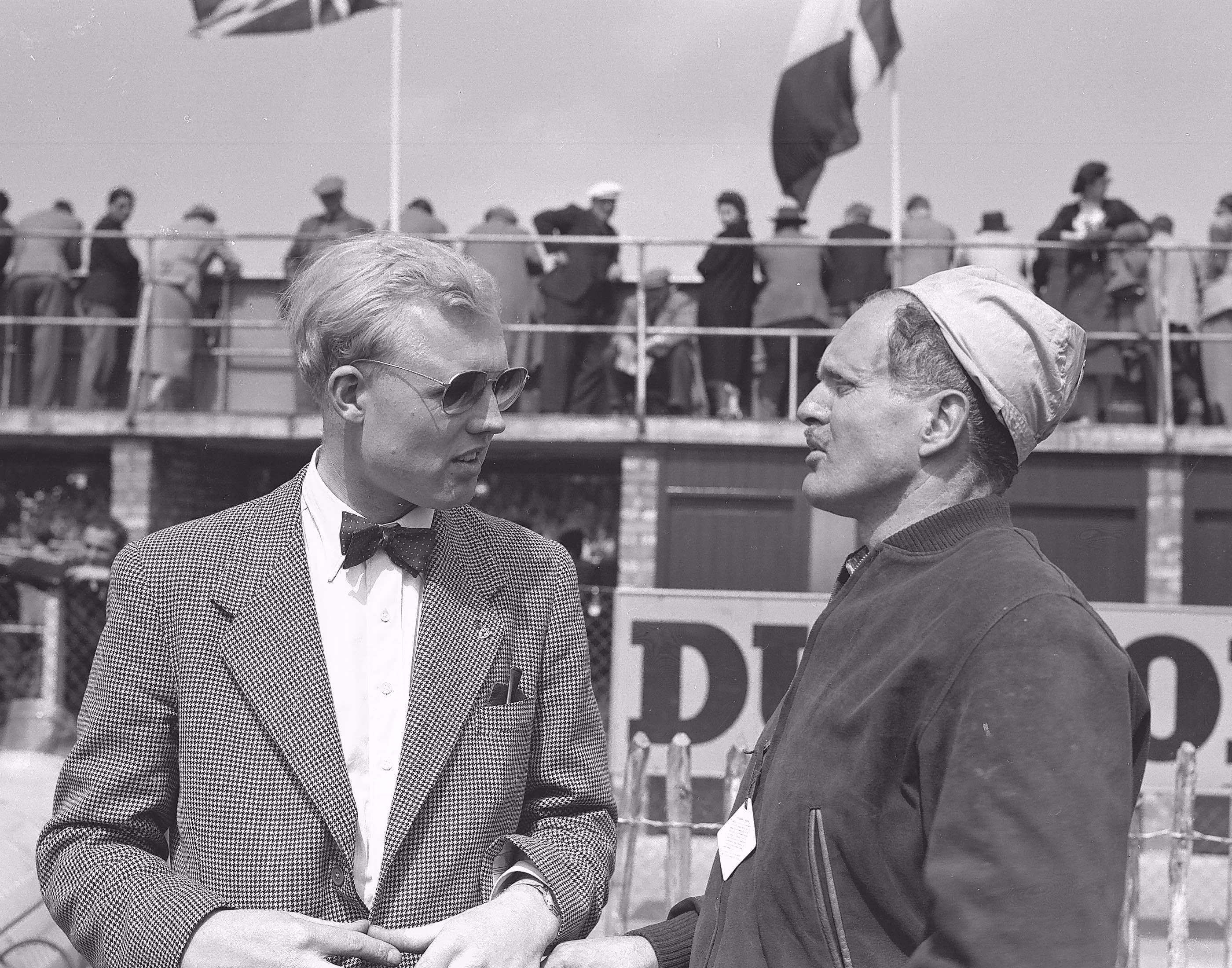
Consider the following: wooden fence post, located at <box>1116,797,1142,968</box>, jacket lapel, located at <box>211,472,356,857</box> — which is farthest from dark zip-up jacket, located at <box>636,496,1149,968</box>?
wooden fence post, located at <box>1116,797,1142,968</box>

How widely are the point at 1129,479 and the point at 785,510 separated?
245cm

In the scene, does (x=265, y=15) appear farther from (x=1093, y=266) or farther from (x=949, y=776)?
(x=949, y=776)

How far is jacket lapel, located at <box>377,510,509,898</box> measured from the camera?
1.71m

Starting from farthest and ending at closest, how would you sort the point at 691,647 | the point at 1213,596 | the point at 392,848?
1. the point at 1213,596
2. the point at 691,647
3. the point at 392,848

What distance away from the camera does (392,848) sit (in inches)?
66.4

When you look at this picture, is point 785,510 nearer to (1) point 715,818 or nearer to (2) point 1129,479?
A: (2) point 1129,479

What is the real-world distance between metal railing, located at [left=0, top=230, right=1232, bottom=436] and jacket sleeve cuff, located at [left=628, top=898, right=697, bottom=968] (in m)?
6.36

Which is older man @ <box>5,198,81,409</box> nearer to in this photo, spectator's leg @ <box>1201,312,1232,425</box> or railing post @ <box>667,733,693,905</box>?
railing post @ <box>667,733,693,905</box>

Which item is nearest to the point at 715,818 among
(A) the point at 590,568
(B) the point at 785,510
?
(B) the point at 785,510

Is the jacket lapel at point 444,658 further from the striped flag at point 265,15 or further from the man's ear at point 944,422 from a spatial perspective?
the striped flag at point 265,15

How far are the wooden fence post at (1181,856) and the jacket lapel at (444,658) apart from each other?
4272 mm

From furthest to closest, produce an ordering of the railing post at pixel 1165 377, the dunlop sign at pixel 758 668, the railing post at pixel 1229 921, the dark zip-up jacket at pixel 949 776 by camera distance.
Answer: the railing post at pixel 1165 377 < the dunlop sign at pixel 758 668 < the railing post at pixel 1229 921 < the dark zip-up jacket at pixel 949 776

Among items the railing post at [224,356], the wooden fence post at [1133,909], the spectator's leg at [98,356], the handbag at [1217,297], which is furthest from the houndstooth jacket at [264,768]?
the railing post at [224,356]

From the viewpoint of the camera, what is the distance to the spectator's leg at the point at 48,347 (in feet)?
34.0
